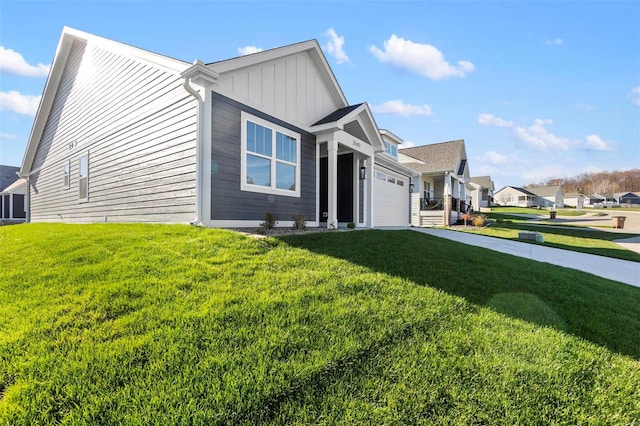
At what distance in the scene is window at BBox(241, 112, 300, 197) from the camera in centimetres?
719

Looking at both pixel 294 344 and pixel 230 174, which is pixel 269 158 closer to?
pixel 230 174

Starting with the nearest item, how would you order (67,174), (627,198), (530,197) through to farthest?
(67,174) < (530,197) < (627,198)

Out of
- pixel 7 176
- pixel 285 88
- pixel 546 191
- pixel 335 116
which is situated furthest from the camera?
pixel 546 191

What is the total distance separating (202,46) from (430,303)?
8.92m

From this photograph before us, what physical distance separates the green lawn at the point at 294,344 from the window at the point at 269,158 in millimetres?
3156

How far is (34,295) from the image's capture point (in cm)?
332

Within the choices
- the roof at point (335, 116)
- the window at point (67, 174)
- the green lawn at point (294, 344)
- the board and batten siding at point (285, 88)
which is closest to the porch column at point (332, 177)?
the roof at point (335, 116)

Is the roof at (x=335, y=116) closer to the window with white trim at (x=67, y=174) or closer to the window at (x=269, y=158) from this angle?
the window at (x=269, y=158)

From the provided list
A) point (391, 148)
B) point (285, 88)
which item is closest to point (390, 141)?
point (391, 148)

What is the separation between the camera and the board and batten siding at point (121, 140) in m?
6.91

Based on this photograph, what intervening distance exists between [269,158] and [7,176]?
109ft

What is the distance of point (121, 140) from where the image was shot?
8938 mm

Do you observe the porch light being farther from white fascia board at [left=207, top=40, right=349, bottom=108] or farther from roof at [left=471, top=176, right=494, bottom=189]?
roof at [left=471, top=176, right=494, bottom=189]

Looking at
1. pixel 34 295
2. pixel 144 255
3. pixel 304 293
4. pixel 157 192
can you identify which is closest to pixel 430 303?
pixel 304 293
